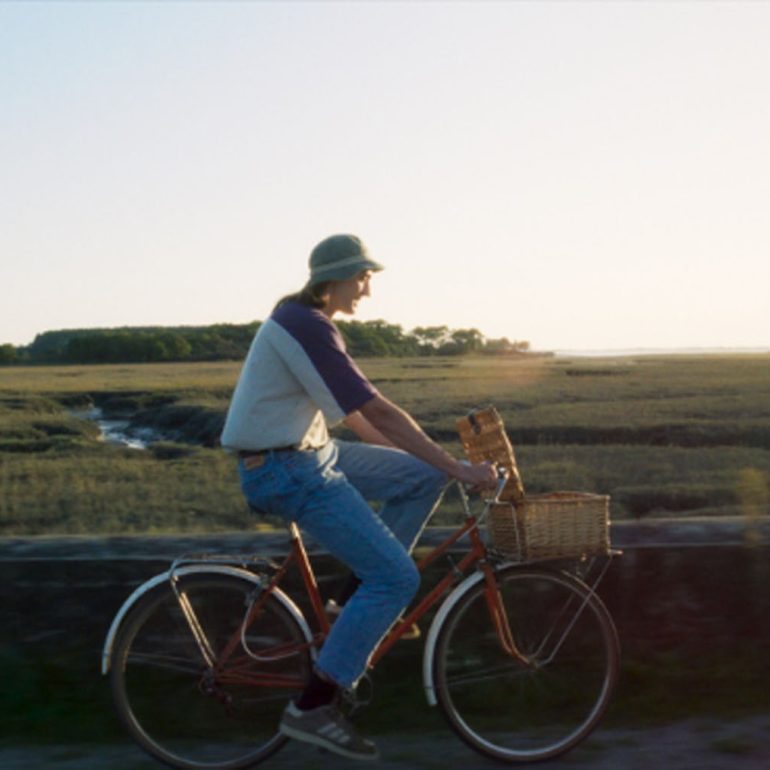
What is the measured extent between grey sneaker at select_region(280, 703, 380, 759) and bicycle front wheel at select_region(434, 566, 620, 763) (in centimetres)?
38

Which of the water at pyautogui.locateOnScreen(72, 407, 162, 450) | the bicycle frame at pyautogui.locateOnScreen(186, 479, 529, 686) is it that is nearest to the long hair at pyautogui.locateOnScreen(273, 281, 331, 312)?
the bicycle frame at pyautogui.locateOnScreen(186, 479, 529, 686)

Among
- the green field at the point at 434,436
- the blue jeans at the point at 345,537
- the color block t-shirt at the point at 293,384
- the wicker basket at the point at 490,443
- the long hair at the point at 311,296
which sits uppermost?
the long hair at the point at 311,296

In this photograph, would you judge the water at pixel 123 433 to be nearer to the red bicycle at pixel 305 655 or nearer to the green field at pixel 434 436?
the green field at pixel 434 436

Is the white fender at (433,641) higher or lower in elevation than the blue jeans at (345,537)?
lower

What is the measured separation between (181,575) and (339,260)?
1247mm

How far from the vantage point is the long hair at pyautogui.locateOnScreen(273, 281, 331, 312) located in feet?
13.3

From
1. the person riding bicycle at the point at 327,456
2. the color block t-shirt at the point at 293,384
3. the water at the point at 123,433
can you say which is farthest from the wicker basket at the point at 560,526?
the water at the point at 123,433

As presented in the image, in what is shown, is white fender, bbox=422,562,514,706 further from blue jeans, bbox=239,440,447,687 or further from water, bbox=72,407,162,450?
water, bbox=72,407,162,450

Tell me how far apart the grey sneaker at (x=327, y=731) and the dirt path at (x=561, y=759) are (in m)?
0.21

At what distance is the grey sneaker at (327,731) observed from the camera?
13.7ft

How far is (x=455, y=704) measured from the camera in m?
4.67

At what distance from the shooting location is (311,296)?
13.3 ft

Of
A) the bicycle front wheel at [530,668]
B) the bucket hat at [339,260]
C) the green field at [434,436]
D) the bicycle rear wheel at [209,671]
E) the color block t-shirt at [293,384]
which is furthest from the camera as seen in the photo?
the green field at [434,436]

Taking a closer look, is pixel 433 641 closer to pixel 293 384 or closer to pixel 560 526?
pixel 560 526
